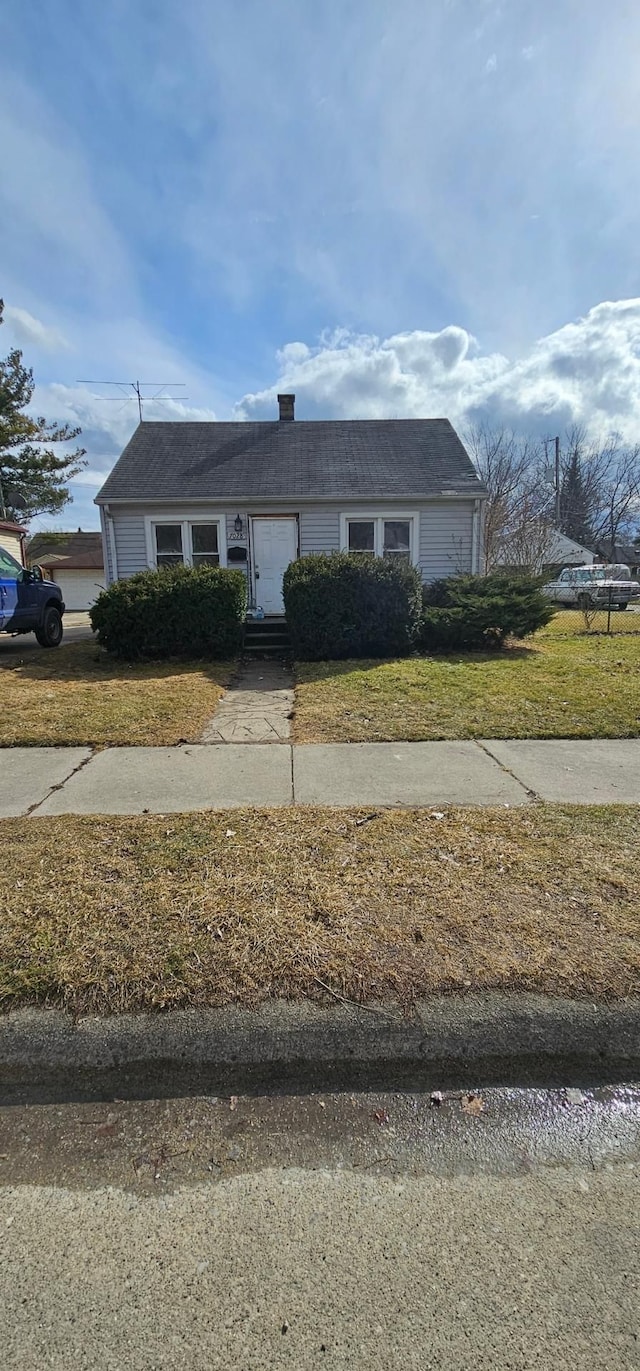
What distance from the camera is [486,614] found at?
948 cm

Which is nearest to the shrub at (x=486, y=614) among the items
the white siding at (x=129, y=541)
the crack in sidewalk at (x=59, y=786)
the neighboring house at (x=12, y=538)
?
the crack in sidewalk at (x=59, y=786)

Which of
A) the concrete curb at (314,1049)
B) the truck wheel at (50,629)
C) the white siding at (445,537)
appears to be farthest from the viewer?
the white siding at (445,537)

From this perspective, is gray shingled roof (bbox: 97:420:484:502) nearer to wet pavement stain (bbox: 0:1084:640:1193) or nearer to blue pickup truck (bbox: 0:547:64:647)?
blue pickup truck (bbox: 0:547:64:647)

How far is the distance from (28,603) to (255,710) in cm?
591

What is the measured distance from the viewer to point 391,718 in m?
5.92

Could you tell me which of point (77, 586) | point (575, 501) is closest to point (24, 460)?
point (77, 586)

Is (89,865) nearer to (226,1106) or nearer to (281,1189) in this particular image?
(226,1106)

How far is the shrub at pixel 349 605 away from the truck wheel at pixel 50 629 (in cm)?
469

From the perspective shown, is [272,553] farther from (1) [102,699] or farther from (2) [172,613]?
(1) [102,699]

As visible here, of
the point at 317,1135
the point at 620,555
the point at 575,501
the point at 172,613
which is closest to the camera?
the point at 317,1135

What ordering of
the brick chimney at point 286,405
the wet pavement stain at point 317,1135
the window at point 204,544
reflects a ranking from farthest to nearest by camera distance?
the brick chimney at point 286,405 < the window at point 204,544 < the wet pavement stain at point 317,1135

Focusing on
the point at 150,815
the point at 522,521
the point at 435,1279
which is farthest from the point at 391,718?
the point at 522,521

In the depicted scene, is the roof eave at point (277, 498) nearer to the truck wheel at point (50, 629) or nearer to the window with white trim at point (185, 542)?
the window with white trim at point (185, 542)

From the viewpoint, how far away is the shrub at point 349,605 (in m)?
8.73
